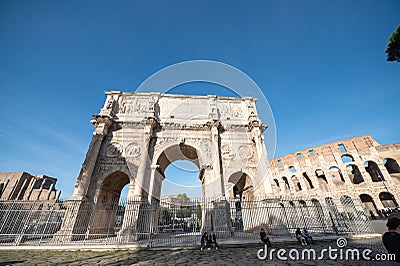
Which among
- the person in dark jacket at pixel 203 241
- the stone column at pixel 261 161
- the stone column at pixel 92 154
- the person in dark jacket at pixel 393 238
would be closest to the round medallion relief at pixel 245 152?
the stone column at pixel 261 161

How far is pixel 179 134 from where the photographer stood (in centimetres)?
1311

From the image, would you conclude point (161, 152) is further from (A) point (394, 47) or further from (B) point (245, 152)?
(A) point (394, 47)

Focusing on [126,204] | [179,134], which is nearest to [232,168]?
[179,134]

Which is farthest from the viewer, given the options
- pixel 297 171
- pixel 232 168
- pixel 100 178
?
pixel 297 171

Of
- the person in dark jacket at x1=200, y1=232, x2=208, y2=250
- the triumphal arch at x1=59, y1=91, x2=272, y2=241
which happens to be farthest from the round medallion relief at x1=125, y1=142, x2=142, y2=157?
the person in dark jacket at x1=200, y1=232, x2=208, y2=250

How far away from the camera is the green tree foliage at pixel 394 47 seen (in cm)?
770

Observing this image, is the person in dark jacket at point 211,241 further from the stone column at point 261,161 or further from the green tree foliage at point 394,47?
the green tree foliage at point 394,47

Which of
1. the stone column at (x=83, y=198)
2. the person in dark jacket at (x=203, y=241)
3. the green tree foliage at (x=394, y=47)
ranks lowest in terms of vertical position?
the person in dark jacket at (x=203, y=241)

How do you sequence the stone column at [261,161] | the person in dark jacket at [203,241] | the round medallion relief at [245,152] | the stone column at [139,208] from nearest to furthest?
the person in dark jacket at [203,241] → the stone column at [139,208] → the stone column at [261,161] → the round medallion relief at [245,152]

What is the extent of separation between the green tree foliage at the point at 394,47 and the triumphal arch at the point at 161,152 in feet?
25.3

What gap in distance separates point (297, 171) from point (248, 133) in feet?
55.5

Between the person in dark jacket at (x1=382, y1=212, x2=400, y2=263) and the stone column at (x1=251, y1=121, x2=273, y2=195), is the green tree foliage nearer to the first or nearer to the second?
the stone column at (x1=251, y1=121, x2=273, y2=195)

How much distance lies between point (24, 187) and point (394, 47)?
43.2 m

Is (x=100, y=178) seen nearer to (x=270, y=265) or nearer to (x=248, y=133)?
(x=270, y=265)
